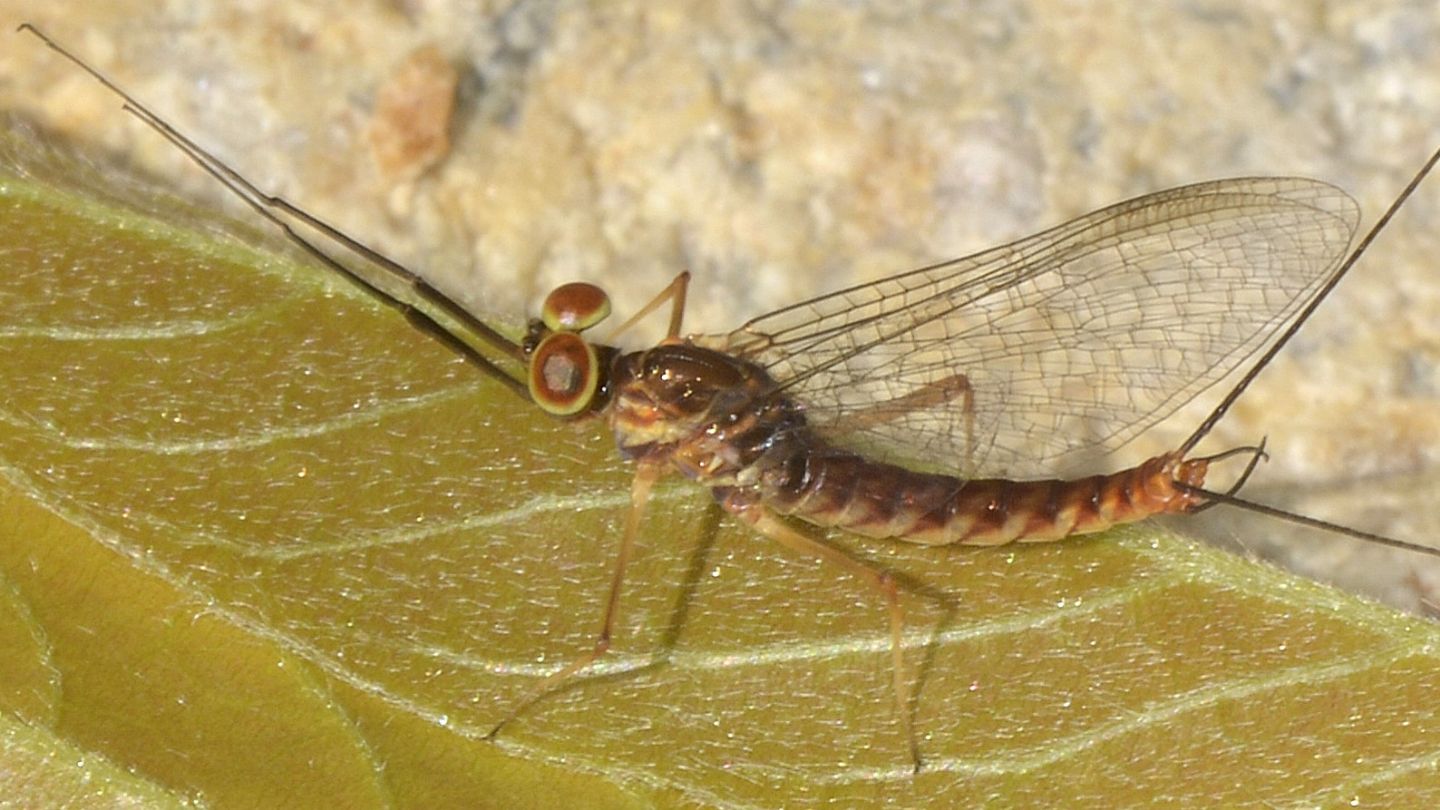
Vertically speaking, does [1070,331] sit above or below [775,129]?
below

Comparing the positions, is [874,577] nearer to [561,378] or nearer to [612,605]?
[612,605]

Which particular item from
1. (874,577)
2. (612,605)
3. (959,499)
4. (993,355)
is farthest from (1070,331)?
(612,605)

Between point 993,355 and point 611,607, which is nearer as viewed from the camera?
point 611,607

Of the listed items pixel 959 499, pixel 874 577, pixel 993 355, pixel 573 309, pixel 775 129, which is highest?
pixel 775 129

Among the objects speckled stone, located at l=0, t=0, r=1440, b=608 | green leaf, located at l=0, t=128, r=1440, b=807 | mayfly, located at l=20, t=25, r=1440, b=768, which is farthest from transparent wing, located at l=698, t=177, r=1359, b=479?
speckled stone, located at l=0, t=0, r=1440, b=608

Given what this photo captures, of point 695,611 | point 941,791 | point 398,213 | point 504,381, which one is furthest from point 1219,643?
point 398,213

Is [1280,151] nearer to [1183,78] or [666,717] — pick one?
[1183,78]

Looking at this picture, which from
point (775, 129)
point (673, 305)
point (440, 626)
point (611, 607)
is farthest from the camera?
point (775, 129)
